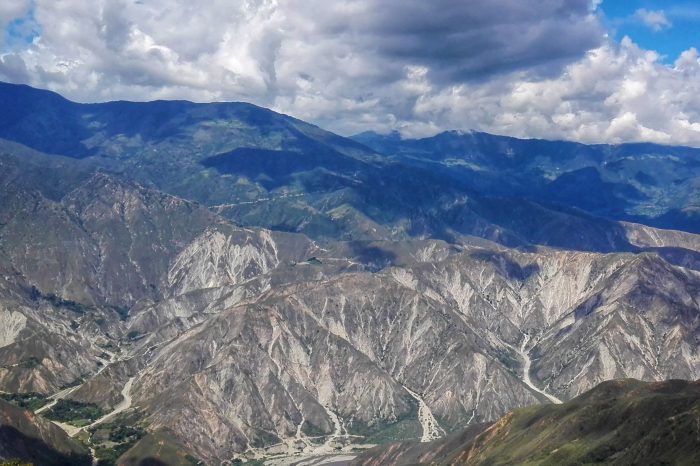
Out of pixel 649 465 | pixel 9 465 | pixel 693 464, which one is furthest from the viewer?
pixel 649 465

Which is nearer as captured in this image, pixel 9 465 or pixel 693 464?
pixel 9 465

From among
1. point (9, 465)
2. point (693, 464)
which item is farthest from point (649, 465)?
point (9, 465)

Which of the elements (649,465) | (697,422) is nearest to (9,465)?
(649,465)

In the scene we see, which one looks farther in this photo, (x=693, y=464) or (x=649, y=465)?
(x=649, y=465)

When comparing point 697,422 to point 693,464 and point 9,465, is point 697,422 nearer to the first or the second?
point 693,464

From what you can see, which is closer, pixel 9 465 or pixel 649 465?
pixel 9 465

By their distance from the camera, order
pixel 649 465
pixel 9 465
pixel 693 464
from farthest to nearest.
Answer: pixel 649 465
pixel 693 464
pixel 9 465

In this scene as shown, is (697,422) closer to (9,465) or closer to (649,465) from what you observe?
(649,465)
